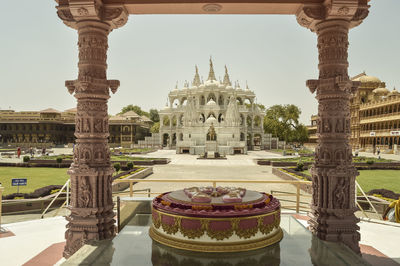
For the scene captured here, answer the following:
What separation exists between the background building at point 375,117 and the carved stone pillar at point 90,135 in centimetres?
4518

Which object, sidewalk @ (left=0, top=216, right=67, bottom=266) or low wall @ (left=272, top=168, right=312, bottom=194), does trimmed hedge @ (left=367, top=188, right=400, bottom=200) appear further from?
sidewalk @ (left=0, top=216, right=67, bottom=266)

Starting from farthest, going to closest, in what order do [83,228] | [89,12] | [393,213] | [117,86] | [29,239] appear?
1. [393,213]
2. [29,239]
3. [117,86]
4. [83,228]
5. [89,12]

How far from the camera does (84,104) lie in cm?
498

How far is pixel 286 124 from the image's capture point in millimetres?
65188

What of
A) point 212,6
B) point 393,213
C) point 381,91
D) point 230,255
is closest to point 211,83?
point 381,91

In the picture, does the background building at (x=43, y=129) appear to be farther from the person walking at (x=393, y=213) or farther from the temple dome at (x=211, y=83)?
the person walking at (x=393, y=213)

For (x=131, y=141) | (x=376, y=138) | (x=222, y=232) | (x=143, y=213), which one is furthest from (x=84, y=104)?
(x=131, y=141)

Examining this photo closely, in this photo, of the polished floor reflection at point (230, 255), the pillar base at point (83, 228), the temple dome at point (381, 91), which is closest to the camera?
the polished floor reflection at point (230, 255)

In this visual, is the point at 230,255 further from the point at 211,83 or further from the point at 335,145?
the point at 211,83

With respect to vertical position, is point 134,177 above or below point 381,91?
below

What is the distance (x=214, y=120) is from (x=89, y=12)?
43298mm

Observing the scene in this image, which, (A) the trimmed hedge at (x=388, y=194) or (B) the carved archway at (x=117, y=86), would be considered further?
(A) the trimmed hedge at (x=388, y=194)

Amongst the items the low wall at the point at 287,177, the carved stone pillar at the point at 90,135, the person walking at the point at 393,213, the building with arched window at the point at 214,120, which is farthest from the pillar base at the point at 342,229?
the building with arched window at the point at 214,120

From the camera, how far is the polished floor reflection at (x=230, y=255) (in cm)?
397
